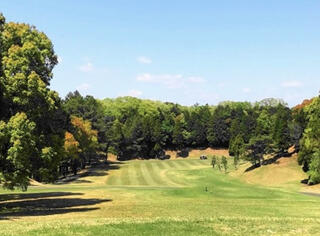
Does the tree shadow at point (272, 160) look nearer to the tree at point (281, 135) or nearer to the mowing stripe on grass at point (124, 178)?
the tree at point (281, 135)

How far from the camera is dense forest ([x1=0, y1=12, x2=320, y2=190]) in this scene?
2680cm

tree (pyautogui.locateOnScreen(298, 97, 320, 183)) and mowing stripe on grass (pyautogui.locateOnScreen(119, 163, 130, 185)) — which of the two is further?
mowing stripe on grass (pyautogui.locateOnScreen(119, 163, 130, 185))

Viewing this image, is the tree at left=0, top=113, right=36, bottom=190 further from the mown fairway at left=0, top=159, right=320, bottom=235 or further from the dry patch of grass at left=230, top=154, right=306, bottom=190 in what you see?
the dry patch of grass at left=230, top=154, right=306, bottom=190

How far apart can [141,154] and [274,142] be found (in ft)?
201

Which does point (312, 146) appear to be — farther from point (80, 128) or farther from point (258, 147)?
point (80, 128)

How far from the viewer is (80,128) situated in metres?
85.7

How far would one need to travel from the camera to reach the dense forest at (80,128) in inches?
1055

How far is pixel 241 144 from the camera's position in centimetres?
8881

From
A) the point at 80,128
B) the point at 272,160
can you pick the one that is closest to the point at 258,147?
the point at 272,160

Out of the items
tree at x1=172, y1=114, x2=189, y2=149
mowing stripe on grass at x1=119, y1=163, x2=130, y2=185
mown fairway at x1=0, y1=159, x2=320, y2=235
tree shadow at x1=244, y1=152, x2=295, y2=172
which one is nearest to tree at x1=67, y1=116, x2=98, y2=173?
mowing stripe on grass at x1=119, y1=163, x2=130, y2=185

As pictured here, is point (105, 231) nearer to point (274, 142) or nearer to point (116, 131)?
point (274, 142)

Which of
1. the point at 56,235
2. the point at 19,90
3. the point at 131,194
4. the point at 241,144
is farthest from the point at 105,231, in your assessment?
the point at 241,144

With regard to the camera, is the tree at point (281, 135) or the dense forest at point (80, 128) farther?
the tree at point (281, 135)

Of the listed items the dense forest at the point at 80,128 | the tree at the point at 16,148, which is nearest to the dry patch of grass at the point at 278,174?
the dense forest at the point at 80,128
